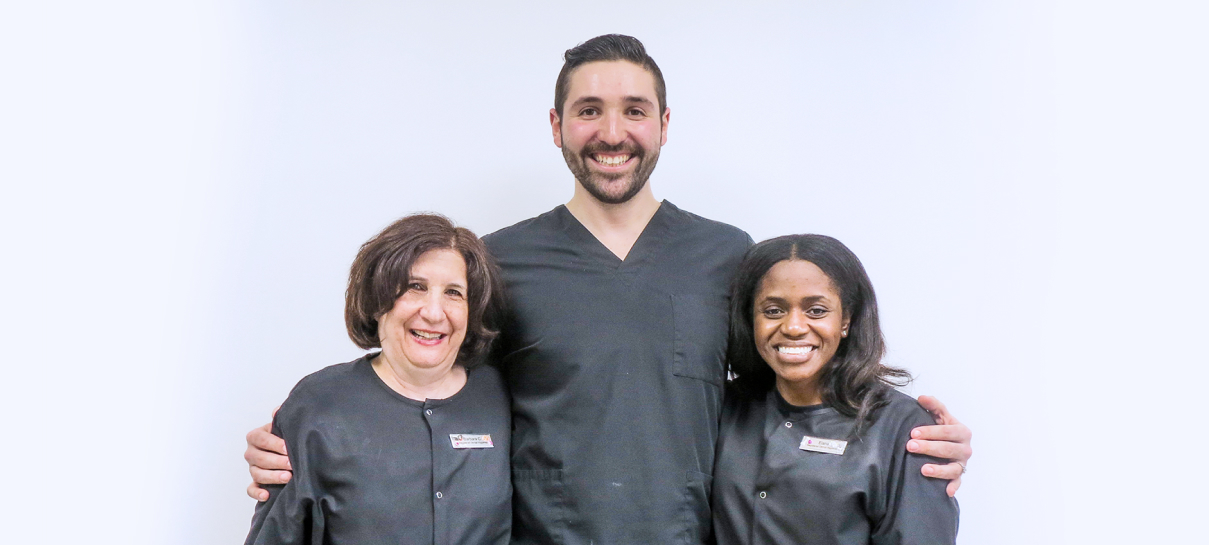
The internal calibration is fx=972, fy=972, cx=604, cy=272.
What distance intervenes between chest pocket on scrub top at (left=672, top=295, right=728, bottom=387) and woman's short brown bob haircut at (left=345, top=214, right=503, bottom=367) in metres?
0.44

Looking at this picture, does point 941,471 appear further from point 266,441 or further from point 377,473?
point 266,441

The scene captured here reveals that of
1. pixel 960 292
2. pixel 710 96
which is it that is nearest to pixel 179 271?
pixel 710 96

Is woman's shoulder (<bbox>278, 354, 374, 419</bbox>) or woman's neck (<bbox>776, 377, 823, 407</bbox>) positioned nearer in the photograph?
woman's shoulder (<bbox>278, 354, 374, 419</bbox>)

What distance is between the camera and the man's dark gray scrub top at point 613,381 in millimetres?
2248

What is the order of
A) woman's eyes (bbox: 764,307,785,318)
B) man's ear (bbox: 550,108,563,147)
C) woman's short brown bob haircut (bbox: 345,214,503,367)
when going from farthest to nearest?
man's ear (bbox: 550,108,563,147) → woman's eyes (bbox: 764,307,785,318) → woman's short brown bob haircut (bbox: 345,214,503,367)

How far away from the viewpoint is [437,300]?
2.16 metres

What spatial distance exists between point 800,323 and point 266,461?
1.22m

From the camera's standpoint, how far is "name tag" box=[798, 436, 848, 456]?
2.17m

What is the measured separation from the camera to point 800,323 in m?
2.22

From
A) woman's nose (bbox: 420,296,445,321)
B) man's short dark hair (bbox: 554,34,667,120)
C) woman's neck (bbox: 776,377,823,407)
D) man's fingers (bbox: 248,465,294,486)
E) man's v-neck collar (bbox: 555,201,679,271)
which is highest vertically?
man's short dark hair (bbox: 554,34,667,120)

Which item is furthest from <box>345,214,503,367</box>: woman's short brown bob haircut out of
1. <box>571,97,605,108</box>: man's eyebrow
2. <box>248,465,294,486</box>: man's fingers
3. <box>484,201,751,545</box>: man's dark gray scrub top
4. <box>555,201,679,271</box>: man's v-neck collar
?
<box>571,97,605,108</box>: man's eyebrow

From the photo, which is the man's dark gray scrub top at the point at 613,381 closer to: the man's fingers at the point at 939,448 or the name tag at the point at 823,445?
the name tag at the point at 823,445

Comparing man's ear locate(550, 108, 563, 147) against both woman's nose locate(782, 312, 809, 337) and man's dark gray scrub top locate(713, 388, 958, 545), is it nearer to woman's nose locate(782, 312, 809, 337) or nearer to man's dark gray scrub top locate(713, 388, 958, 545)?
woman's nose locate(782, 312, 809, 337)

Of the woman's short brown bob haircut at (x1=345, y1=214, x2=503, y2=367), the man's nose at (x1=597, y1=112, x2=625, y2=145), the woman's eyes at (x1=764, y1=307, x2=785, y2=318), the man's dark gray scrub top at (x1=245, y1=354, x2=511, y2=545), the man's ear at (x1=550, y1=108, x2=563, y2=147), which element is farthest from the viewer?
the man's ear at (x1=550, y1=108, x2=563, y2=147)
